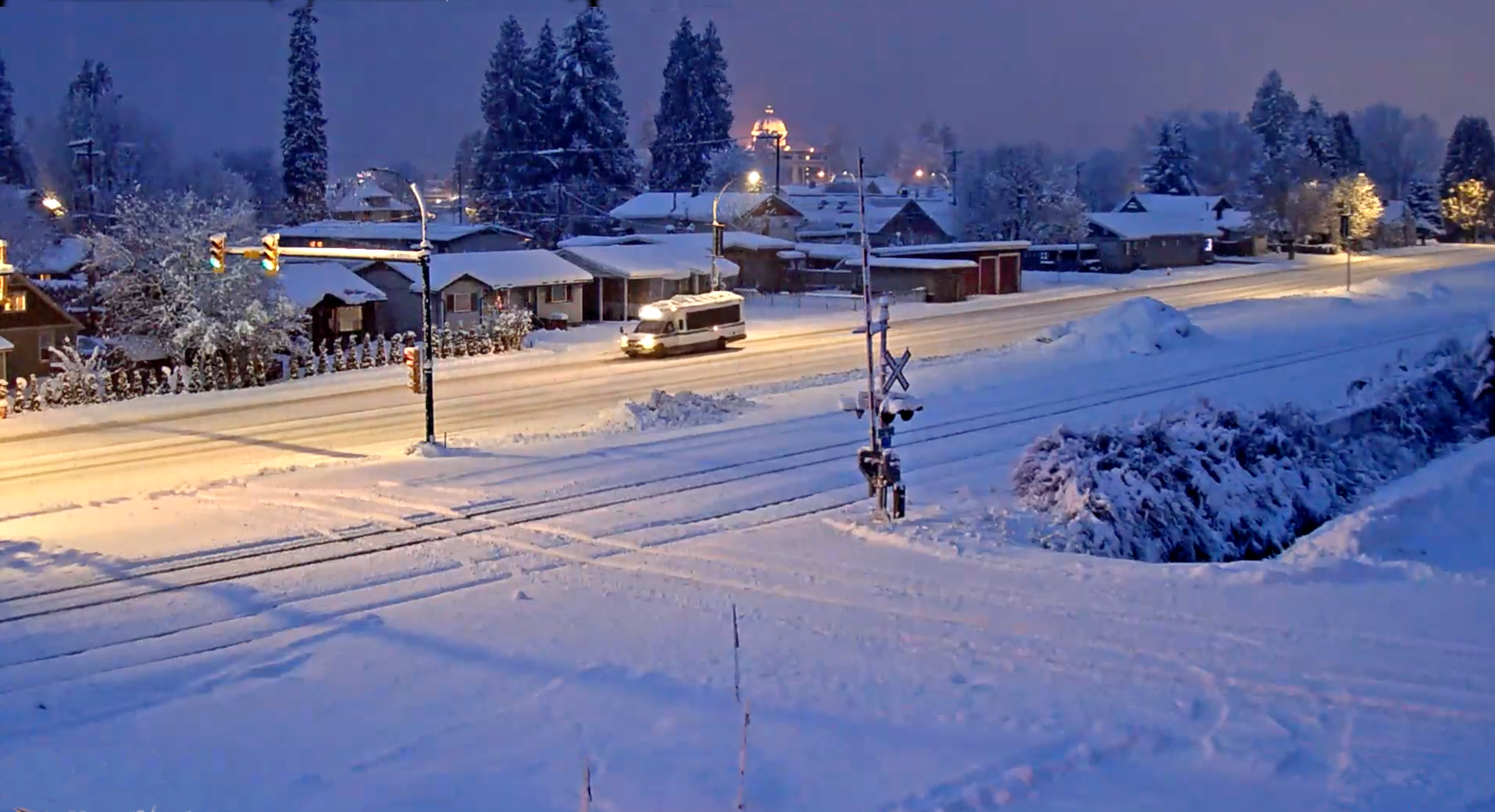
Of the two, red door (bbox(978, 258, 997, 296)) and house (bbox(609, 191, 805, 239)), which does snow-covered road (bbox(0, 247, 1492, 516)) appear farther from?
house (bbox(609, 191, 805, 239))

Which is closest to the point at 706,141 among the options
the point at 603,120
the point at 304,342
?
the point at 603,120

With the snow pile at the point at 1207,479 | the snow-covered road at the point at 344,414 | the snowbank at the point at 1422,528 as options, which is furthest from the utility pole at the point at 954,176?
the snowbank at the point at 1422,528

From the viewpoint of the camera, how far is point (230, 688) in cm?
1351

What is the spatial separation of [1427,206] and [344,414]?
123651 millimetres

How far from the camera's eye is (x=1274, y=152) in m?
127

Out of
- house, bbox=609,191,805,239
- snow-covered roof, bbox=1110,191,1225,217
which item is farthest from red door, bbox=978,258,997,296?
snow-covered roof, bbox=1110,191,1225,217

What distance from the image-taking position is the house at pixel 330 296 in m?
47.4

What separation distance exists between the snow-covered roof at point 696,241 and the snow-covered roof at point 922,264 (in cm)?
542

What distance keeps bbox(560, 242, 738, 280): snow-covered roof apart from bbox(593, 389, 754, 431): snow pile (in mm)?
28312

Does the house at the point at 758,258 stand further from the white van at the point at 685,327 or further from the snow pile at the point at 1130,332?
the snow pile at the point at 1130,332

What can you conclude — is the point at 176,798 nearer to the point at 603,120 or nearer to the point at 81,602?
the point at 81,602

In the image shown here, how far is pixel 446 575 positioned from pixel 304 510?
16.8ft

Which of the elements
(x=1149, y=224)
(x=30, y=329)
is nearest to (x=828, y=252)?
(x=1149, y=224)

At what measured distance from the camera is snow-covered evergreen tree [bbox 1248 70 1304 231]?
115 metres
